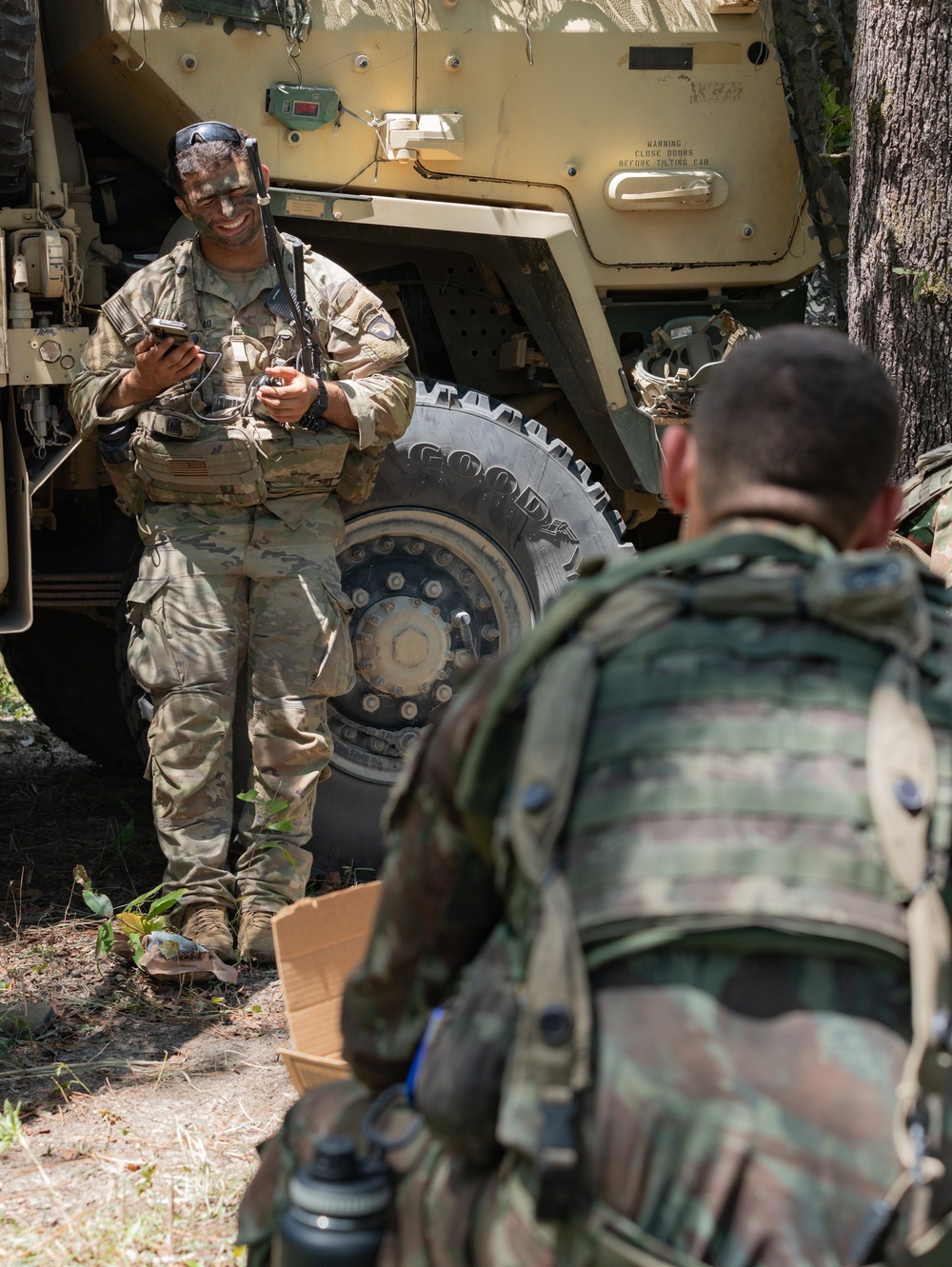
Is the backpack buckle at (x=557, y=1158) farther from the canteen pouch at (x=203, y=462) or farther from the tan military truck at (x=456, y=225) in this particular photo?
the tan military truck at (x=456, y=225)

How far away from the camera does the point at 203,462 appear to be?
3812 mm

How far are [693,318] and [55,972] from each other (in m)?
2.69

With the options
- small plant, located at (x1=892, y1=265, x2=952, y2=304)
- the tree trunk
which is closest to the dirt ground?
the tree trunk

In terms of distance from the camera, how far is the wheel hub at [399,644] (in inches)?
172

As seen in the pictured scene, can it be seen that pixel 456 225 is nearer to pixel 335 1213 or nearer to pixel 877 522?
pixel 877 522

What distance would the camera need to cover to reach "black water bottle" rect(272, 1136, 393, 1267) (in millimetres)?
1429

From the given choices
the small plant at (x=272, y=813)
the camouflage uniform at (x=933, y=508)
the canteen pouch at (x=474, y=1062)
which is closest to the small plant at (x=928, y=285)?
the camouflage uniform at (x=933, y=508)

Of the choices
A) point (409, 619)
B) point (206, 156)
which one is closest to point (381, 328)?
point (206, 156)

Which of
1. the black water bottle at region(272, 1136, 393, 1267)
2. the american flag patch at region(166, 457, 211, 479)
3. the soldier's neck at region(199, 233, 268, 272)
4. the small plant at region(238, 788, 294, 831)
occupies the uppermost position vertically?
the soldier's neck at region(199, 233, 268, 272)

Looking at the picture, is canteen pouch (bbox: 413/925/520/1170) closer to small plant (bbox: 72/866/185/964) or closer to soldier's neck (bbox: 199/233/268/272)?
small plant (bbox: 72/866/185/964)

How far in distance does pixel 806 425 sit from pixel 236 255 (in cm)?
269

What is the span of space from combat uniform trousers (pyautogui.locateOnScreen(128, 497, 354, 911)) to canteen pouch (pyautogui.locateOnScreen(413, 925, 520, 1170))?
2.51m

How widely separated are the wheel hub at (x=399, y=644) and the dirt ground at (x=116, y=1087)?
887 mm

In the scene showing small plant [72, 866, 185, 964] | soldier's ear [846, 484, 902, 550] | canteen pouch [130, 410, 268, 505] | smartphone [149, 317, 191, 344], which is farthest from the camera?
canteen pouch [130, 410, 268, 505]
